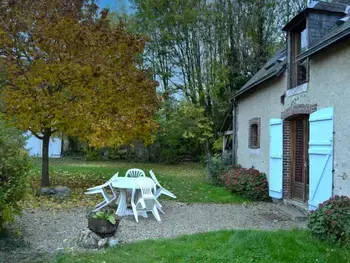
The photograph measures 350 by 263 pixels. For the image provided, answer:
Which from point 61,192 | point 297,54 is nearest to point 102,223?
point 61,192

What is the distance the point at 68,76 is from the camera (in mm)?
8852

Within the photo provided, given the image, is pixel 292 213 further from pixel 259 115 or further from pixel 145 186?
pixel 259 115

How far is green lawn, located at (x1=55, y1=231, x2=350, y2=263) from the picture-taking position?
4344 mm

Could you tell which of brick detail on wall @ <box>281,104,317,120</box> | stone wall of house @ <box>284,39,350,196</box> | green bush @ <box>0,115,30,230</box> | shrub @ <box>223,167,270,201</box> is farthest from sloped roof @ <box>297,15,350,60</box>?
green bush @ <box>0,115,30,230</box>

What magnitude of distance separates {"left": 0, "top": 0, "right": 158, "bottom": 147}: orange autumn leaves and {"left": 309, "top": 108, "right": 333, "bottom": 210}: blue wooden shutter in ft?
14.4

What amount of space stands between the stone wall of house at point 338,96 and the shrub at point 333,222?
2.61 ft

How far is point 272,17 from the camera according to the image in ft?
64.1

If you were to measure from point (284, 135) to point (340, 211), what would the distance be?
361 cm

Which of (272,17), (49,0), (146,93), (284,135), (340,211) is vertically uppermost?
(272,17)

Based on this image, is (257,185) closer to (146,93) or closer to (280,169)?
(280,169)

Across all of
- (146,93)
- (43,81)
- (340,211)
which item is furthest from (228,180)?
(43,81)

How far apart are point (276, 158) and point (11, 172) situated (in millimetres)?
6381

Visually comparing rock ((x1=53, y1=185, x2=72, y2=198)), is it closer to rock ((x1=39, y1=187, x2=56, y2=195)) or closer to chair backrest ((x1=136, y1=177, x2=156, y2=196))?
rock ((x1=39, y1=187, x2=56, y2=195))

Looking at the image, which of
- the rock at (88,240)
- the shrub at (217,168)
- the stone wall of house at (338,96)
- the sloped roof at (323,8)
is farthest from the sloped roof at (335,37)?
the shrub at (217,168)
